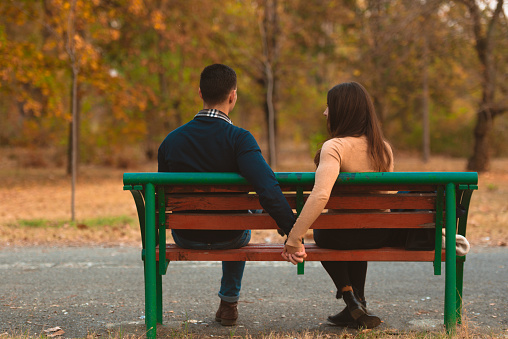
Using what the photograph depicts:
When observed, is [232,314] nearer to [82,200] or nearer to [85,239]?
[85,239]

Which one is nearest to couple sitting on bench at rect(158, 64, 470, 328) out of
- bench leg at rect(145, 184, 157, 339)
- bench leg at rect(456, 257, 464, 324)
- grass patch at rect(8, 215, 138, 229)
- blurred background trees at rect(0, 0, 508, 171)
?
bench leg at rect(145, 184, 157, 339)

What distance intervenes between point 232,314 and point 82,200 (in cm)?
947

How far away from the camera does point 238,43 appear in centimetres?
2022

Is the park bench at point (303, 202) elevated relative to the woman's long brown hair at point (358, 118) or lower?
lower

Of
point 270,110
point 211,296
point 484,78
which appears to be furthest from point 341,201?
point 484,78

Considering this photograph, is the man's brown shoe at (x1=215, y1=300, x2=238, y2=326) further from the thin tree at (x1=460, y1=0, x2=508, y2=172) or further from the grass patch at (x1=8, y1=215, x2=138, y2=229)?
the thin tree at (x1=460, y1=0, x2=508, y2=172)

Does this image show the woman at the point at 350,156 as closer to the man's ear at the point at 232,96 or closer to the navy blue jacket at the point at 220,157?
the navy blue jacket at the point at 220,157

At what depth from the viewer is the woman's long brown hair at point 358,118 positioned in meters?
3.25

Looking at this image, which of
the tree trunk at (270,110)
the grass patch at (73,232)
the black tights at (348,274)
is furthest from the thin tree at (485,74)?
the black tights at (348,274)

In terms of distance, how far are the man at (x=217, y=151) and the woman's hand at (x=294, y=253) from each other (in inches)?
4.0

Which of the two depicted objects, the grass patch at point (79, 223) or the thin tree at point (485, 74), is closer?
the grass patch at point (79, 223)

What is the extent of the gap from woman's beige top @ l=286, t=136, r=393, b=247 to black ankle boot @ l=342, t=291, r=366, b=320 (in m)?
0.60

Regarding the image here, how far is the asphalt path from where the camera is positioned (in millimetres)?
3664

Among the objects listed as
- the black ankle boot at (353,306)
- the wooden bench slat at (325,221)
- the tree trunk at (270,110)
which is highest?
the tree trunk at (270,110)
